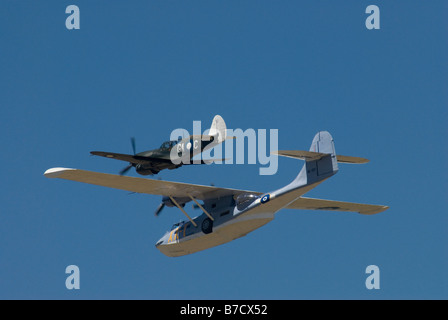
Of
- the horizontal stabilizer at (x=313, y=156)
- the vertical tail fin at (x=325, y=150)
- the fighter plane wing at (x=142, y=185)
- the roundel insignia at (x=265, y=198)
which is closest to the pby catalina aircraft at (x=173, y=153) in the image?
the fighter plane wing at (x=142, y=185)

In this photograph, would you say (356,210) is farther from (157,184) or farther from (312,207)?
(157,184)

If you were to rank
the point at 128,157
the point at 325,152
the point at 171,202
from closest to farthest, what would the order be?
1. the point at 325,152
2. the point at 171,202
3. the point at 128,157

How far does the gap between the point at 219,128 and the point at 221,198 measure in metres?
5.33

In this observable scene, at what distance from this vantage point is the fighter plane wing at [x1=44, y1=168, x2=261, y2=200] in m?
37.9

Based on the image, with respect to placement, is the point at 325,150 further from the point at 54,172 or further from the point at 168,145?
the point at 54,172

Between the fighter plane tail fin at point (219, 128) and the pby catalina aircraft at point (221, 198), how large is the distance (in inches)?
172

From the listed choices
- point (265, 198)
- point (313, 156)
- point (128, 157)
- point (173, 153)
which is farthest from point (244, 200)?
point (128, 157)

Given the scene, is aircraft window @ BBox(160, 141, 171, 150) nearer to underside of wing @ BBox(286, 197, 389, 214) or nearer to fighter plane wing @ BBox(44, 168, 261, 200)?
fighter plane wing @ BBox(44, 168, 261, 200)

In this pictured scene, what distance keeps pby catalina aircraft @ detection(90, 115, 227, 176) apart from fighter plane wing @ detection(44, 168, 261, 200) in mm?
2882

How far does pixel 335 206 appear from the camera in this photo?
48.1 m

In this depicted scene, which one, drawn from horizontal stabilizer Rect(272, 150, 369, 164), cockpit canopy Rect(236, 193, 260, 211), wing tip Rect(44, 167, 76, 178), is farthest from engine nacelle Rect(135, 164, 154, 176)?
horizontal stabilizer Rect(272, 150, 369, 164)

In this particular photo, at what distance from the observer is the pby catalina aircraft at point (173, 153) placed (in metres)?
45.2

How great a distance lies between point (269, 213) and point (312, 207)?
7903 millimetres

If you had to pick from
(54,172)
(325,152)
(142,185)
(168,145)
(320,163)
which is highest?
(168,145)
